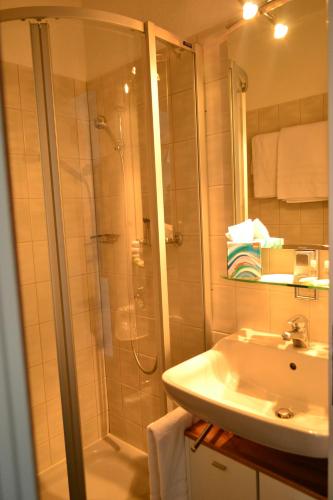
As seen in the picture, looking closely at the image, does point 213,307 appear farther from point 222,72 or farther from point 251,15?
point 251,15

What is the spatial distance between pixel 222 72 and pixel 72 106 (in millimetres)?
659

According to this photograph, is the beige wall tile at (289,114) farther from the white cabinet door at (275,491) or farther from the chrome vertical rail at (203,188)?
the white cabinet door at (275,491)

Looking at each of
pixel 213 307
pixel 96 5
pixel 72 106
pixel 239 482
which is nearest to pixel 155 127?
pixel 72 106

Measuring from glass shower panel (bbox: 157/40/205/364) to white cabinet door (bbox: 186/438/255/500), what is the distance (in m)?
0.42

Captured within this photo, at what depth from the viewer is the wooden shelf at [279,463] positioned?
1.10 m

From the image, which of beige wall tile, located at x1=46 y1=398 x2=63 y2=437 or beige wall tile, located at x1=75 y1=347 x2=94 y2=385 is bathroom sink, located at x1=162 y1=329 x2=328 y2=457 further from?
beige wall tile, located at x1=46 y1=398 x2=63 y2=437

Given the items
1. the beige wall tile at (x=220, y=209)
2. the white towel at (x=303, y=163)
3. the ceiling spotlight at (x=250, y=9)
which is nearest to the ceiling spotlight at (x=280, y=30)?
the ceiling spotlight at (x=250, y=9)

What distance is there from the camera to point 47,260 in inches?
57.1

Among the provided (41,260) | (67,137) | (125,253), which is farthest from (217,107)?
(41,260)

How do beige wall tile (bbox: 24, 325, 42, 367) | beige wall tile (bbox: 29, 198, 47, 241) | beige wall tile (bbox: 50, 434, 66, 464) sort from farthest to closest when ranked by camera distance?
beige wall tile (bbox: 50, 434, 66, 464) → beige wall tile (bbox: 24, 325, 42, 367) → beige wall tile (bbox: 29, 198, 47, 241)

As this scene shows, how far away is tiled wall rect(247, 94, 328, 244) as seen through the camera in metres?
1.35

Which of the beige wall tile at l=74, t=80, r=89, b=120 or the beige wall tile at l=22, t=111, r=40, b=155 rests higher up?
the beige wall tile at l=74, t=80, r=89, b=120

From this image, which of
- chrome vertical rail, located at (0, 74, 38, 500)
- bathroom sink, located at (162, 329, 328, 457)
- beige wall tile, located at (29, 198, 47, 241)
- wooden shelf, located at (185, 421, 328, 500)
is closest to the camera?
chrome vertical rail, located at (0, 74, 38, 500)

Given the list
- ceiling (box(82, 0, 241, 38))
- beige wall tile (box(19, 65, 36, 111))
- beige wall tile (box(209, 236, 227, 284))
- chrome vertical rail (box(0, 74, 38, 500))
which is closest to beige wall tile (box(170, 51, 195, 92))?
ceiling (box(82, 0, 241, 38))
